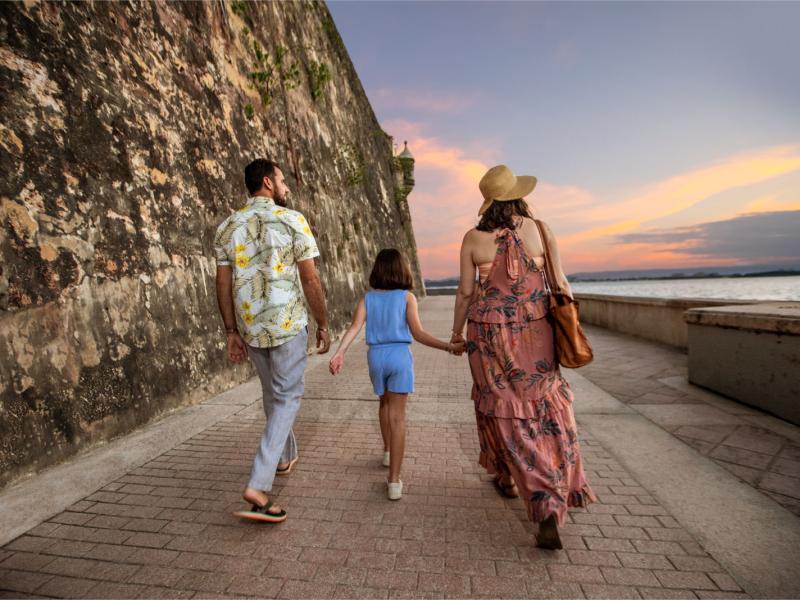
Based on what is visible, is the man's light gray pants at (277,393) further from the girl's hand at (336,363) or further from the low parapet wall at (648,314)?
the low parapet wall at (648,314)

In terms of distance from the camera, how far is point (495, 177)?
2.42 meters

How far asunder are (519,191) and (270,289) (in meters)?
1.58

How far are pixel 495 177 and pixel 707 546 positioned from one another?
7.11 feet

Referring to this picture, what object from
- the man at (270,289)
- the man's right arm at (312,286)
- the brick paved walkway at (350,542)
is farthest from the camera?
the man's right arm at (312,286)

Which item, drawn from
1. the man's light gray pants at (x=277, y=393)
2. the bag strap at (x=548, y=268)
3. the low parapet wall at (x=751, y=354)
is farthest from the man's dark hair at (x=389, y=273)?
the low parapet wall at (x=751, y=354)

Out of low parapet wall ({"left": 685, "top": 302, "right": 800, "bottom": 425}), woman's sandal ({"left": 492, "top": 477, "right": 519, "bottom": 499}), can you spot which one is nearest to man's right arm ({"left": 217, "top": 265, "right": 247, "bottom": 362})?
woman's sandal ({"left": 492, "top": 477, "right": 519, "bottom": 499})

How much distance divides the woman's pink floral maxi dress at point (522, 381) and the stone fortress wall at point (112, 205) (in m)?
3.21

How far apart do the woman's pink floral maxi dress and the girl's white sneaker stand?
653 mm

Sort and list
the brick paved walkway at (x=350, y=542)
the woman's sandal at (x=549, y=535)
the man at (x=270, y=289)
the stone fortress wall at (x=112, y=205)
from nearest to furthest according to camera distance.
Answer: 1. the brick paved walkway at (x=350, y=542)
2. the woman's sandal at (x=549, y=535)
3. the man at (x=270, y=289)
4. the stone fortress wall at (x=112, y=205)

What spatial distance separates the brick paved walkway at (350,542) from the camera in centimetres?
185

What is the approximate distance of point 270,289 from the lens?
2.56 m

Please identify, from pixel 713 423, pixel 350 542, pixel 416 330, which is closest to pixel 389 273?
pixel 416 330

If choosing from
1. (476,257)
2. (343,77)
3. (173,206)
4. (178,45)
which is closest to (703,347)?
(476,257)

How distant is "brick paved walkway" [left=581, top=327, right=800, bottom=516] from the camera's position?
2.80m
